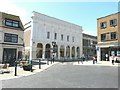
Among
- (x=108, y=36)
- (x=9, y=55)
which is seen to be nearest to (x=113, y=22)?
(x=108, y=36)

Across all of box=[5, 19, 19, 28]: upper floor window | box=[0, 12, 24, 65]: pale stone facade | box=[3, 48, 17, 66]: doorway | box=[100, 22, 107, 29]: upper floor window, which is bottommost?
box=[3, 48, 17, 66]: doorway

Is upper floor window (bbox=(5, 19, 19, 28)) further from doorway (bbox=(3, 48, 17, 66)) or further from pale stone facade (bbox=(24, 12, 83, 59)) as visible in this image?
pale stone facade (bbox=(24, 12, 83, 59))

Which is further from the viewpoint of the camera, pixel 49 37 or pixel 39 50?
pixel 49 37

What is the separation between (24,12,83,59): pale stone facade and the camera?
138 feet

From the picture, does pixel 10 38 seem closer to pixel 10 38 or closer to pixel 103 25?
pixel 10 38

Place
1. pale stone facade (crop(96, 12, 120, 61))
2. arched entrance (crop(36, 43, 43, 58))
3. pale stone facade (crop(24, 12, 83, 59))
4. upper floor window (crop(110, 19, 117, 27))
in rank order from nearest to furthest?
pale stone facade (crop(96, 12, 120, 61)) → upper floor window (crop(110, 19, 117, 27)) → pale stone facade (crop(24, 12, 83, 59)) → arched entrance (crop(36, 43, 43, 58))

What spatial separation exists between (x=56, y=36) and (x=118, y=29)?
19144 millimetres

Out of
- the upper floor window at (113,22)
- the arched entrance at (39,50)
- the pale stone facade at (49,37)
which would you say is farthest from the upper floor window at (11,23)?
the upper floor window at (113,22)

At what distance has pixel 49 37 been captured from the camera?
46125 mm

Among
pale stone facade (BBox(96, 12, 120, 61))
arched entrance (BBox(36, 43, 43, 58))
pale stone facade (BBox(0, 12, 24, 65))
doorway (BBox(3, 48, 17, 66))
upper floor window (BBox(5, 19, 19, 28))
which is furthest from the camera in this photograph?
arched entrance (BBox(36, 43, 43, 58))

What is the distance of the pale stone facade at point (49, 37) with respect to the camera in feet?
138

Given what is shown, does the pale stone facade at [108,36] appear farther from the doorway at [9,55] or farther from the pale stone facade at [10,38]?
the doorway at [9,55]

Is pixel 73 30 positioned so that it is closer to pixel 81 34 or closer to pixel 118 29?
pixel 81 34

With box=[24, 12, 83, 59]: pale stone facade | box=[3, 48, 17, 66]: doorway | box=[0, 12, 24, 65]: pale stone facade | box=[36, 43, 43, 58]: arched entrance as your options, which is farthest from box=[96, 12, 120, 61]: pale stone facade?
box=[3, 48, 17, 66]: doorway
